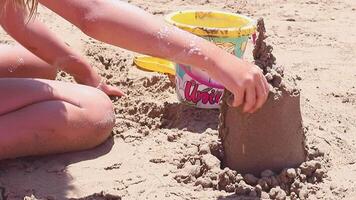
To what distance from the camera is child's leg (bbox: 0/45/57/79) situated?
94.8 inches

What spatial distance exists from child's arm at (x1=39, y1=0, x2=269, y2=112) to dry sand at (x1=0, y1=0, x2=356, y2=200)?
330 millimetres

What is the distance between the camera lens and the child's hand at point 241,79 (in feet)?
5.49

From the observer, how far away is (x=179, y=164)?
2020 mm

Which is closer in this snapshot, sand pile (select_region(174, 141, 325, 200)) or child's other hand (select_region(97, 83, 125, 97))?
sand pile (select_region(174, 141, 325, 200))

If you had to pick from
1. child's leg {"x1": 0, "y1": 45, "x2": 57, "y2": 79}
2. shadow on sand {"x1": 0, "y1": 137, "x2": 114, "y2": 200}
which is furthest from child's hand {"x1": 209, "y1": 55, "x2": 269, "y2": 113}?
child's leg {"x1": 0, "y1": 45, "x2": 57, "y2": 79}

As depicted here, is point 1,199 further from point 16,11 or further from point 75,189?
point 16,11

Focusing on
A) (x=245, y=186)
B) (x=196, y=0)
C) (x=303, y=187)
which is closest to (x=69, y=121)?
(x=245, y=186)

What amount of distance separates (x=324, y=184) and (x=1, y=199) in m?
0.96

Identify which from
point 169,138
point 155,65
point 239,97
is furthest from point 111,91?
point 239,97

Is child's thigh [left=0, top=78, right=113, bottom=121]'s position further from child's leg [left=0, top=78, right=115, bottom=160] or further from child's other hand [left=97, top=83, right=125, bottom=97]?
child's other hand [left=97, top=83, right=125, bottom=97]

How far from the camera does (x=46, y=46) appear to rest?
7.98 feet

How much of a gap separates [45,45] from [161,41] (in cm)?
84

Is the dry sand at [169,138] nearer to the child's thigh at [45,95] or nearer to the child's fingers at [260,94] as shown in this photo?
the child's thigh at [45,95]

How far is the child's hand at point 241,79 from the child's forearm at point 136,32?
0.03 meters
